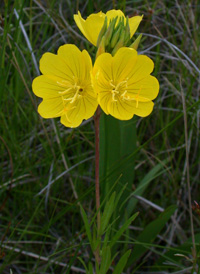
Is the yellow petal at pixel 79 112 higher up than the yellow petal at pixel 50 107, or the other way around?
the yellow petal at pixel 50 107

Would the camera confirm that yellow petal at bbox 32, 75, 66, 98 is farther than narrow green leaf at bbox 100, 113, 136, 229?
No

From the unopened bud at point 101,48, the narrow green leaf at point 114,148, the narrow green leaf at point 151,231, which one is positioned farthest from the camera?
the narrow green leaf at point 114,148

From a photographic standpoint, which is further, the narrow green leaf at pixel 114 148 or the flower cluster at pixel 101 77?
the narrow green leaf at pixel 114 148

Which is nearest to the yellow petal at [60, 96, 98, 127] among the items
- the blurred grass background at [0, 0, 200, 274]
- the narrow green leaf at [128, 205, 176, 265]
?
the blurred grass background at [0, 0, 200, 274]

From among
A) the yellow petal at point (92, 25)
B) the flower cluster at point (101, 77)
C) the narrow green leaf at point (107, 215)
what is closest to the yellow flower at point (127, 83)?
the flower cluster at point (101, 77)

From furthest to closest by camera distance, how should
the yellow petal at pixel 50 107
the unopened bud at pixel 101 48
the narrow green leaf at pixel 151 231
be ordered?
the narrow green leaf at pixel 151 231 → the yellow petal at pixel 50 107 → the unopened bud at pixel 101 48

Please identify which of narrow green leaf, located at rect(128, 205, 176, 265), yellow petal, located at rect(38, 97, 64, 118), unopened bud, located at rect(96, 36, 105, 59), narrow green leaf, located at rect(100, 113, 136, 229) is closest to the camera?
unopened bud, located at rect(96, 36, 105, 59)

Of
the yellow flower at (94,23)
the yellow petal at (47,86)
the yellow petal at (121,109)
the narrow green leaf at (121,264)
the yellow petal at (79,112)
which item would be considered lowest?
the narrow green leaf at (121,264)

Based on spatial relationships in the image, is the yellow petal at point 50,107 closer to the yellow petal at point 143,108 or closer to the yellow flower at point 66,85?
the yellow flower at point 66,85

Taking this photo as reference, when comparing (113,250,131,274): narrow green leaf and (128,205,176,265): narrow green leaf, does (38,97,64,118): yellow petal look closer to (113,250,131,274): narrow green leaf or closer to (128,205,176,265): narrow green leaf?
(113,250,131,274): narrow green leaf
